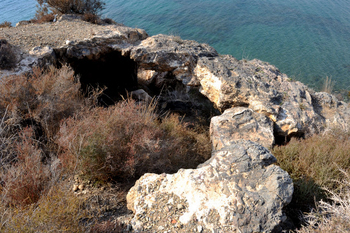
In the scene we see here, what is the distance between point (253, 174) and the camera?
327 cm

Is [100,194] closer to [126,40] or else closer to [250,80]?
[250,80]

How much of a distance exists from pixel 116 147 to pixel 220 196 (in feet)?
6.91

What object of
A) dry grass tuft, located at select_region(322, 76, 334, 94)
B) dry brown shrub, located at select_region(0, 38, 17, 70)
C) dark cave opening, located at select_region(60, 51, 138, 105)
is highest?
dry brown shrub, located at select_region(0, 38, 17, 70)

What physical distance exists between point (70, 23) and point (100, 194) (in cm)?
694

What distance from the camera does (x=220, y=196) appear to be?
3039 mm

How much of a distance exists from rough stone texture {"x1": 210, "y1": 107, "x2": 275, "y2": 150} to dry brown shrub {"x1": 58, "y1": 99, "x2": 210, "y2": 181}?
96 centimetres

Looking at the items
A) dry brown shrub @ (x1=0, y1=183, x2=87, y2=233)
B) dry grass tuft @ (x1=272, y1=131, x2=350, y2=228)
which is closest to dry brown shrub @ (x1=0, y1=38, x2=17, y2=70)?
dry brown shrub @ (x1=0, y1=183, x2=87, y2=233)

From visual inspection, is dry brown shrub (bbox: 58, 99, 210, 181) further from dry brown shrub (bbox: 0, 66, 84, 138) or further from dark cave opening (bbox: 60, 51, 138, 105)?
dark cave opening (bbox: 60, 51, 138, 105)

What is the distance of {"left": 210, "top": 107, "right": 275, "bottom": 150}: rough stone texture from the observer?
4.90m

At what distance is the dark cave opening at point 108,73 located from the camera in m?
7.31

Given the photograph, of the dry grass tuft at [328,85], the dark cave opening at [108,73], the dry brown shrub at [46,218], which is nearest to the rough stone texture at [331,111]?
the dry grass tuft at [328,85]

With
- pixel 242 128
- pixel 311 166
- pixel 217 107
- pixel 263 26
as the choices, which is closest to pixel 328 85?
pixel 263 26

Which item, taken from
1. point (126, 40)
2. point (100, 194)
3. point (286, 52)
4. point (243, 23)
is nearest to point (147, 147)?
point (100, 194)

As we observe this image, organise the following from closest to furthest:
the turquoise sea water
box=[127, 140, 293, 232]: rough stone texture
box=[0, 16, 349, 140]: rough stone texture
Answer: box=[127, 140, 293, 232]: rough stone texture
box=[0, 16, 349, 140]: rough stone texture
the turquoise sea water
